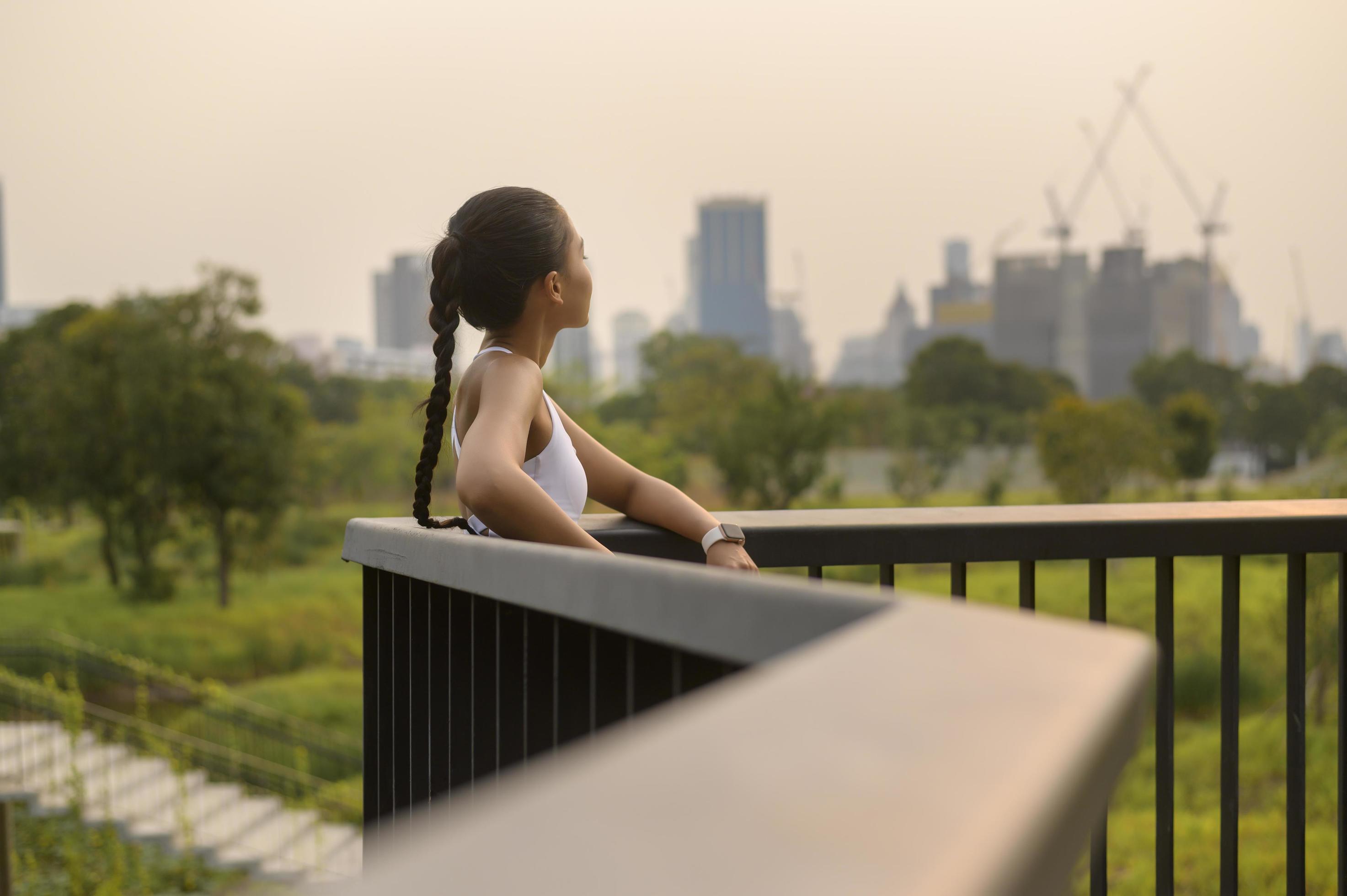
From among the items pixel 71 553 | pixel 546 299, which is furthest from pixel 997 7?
pixel 546 299

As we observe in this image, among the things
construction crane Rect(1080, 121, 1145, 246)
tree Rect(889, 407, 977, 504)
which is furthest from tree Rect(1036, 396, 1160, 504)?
construction crane Rect(1080, 121, 1145, 246)

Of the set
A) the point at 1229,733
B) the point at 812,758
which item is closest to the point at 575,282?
the point at 1229,733

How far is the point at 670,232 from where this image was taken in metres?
69.1

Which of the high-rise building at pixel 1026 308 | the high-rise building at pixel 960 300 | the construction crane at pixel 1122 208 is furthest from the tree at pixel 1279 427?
the construction crane at pixel 1122 208

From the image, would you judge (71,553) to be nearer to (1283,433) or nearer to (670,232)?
(670,232)

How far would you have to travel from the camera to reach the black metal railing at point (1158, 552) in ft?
6.50

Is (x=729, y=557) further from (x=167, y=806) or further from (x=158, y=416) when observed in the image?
(x=158, y=416)

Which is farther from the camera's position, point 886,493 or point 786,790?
point 886,493

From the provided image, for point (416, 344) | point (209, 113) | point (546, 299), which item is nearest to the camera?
point (546, 299)

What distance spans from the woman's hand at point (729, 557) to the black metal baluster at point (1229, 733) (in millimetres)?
803

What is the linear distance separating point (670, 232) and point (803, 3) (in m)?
16.0

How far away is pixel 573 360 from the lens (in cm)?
5375

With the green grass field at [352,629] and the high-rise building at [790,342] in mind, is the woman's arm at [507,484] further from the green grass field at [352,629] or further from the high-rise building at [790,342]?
the high-rise building at [790,342]

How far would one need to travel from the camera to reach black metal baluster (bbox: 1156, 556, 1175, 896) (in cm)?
196
